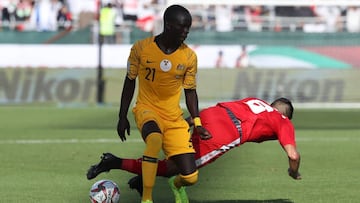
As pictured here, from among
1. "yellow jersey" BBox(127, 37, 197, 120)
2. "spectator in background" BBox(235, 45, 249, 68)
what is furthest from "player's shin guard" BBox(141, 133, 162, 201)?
"spectator in background" BBox(235, 45, 249, 68)

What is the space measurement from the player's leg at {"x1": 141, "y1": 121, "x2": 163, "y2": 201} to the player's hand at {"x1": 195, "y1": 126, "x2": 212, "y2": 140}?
→ 1.25ft

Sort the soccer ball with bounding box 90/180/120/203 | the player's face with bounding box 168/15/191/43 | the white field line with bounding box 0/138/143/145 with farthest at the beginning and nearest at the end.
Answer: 1. the white field line with bounding box 0/138/143/145
2. the soccer ball with bounding box 90/180/120/203
3. the player's face with bounding box 168/15/191/43

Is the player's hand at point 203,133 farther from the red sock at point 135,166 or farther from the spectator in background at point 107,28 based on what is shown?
the spectator in background at point 107,28

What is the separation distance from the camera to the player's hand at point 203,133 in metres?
8.23

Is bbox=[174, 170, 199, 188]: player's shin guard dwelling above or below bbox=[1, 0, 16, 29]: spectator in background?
above

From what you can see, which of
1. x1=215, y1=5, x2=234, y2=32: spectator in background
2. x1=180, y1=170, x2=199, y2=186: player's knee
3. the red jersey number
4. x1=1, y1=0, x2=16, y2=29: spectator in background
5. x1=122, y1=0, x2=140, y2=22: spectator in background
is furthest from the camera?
x1=122, y1=0, x2=140, y2=22: spectator in background

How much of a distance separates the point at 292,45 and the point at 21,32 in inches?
297

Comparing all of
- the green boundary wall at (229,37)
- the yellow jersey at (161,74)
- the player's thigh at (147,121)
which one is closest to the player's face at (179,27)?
the yellow jersey at (161,74)

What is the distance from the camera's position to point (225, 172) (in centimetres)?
1167

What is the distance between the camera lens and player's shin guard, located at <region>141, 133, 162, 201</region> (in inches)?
315

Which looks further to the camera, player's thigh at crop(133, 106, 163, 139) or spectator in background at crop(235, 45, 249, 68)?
spectator in background at crop(235, 45, 249, 68)

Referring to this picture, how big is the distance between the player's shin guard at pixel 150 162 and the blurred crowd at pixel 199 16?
19023 mm

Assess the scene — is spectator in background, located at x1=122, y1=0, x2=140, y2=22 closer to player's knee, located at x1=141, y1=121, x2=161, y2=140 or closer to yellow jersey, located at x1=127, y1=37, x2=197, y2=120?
yellow jersey, located at x1=127, y1=37, x2=197, y2=120

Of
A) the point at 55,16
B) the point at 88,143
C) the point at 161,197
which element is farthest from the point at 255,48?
the point at 161,197
